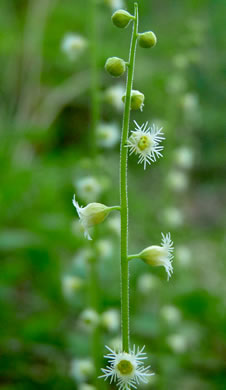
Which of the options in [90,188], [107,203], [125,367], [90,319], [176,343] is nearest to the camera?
[125,367]

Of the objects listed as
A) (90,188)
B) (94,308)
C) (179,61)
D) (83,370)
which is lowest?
(83,370)

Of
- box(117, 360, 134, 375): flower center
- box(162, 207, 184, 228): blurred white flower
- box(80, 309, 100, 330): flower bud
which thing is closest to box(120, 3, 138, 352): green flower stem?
box(117, 360, 134, 375): flower center

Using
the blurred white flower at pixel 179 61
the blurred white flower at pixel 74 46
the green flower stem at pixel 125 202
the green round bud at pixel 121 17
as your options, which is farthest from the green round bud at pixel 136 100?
the blurred white flower at pixel 179 61

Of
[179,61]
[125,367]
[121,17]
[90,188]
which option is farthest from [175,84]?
[125,367]

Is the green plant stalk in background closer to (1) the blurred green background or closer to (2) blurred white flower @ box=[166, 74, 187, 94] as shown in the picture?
(1) the blurred green background

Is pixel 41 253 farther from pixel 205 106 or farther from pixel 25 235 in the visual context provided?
pixel 205 106

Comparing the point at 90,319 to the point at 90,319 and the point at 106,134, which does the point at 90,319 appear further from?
the point at 106,134

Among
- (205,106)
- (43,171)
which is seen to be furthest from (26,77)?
(43,171)
